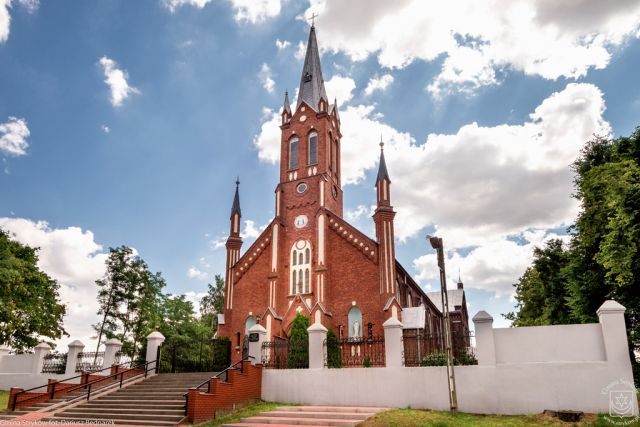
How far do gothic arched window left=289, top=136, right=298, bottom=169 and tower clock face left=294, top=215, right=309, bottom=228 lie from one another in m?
3.77

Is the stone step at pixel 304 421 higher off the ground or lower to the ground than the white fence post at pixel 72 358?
lower

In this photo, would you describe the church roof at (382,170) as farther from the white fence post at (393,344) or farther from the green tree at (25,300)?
the green tree at (25,300)

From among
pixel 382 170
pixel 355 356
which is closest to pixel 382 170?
pixel 382 170

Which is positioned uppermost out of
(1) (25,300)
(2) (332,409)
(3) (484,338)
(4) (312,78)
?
(4) (312,78)

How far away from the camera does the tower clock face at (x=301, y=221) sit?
96.6ft

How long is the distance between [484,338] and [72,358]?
1653 centimetres

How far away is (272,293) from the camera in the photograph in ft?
91.5

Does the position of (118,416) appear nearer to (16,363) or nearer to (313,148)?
(16,363)

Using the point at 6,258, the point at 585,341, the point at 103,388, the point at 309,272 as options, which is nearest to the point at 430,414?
the point at 585,341

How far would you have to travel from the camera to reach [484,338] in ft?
42.3

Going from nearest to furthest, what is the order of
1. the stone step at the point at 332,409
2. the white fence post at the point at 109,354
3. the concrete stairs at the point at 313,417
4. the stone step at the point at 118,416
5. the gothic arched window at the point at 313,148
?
the concrete stairs at the point at 313,417 → the stone step at the point at 332,409 → the stone step at the point at 118,416 → the white fence post at the point at 109,354 → the gothic arched window at the point at 313,148

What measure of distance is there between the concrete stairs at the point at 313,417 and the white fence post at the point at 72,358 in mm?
10381

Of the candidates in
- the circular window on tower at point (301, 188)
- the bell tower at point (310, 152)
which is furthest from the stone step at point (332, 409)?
the circular window on tower at point (301, 188)

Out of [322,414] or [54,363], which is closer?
[322,414]
